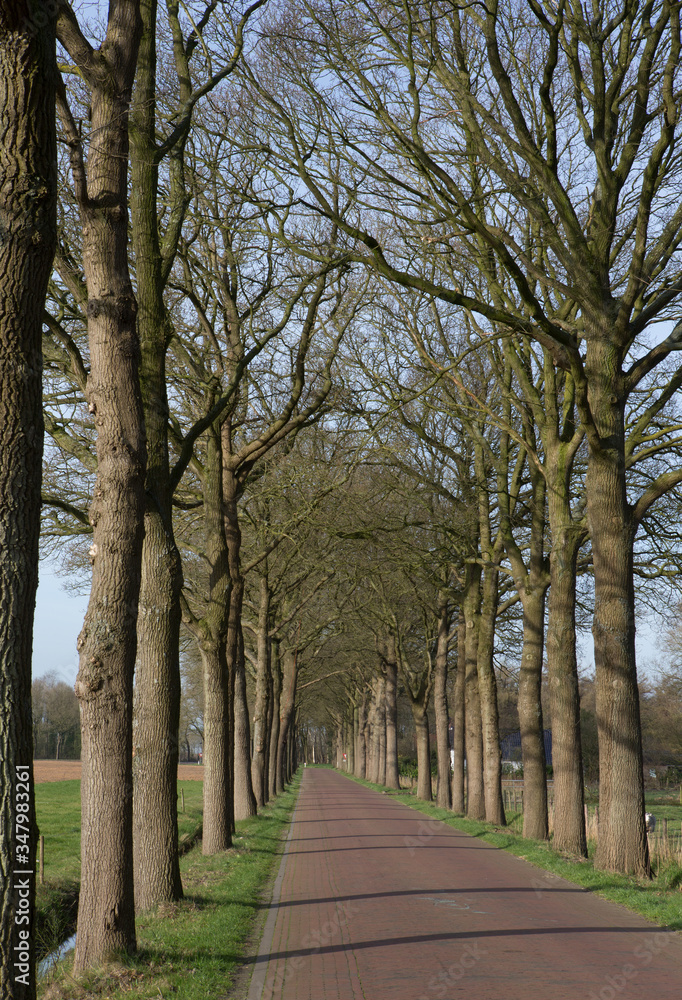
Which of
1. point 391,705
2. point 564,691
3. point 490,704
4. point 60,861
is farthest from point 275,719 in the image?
point 564,691

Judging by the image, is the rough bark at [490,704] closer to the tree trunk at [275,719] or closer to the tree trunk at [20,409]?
the tree trunk at [275,719]

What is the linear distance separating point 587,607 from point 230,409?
511 inches

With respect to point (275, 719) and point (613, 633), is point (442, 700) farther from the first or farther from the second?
point (613, 633)

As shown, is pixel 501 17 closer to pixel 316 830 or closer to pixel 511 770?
pixel 316 830

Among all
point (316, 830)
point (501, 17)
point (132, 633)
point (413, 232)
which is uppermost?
point (501, 17)

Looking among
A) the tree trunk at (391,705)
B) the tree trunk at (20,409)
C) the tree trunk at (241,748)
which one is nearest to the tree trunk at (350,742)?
the tree trunk at (391,705)

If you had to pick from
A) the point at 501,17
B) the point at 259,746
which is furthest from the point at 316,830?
the point at 501,17

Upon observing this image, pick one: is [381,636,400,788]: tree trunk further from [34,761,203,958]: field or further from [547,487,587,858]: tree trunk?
[547,487,587,858]: tree trunk

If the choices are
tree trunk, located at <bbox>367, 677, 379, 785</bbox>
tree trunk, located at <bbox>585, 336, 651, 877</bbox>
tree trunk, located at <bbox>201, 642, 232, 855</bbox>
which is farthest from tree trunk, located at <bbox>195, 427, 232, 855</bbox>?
tree trunk, located at <bbox>367, 677, 379, 785</bbox>

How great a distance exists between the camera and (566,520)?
1509cm

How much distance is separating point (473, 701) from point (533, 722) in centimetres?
539

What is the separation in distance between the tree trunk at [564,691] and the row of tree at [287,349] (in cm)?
5

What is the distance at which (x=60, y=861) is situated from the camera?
16.4 m

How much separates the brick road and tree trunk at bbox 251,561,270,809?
10404 millimetres
